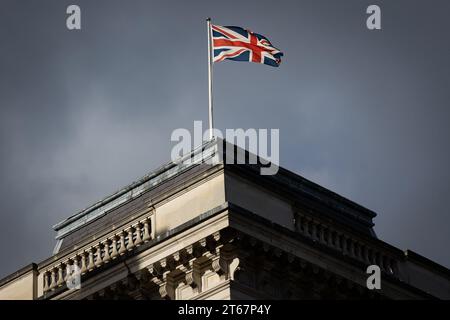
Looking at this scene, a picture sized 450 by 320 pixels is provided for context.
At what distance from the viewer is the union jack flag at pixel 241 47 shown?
56.4m

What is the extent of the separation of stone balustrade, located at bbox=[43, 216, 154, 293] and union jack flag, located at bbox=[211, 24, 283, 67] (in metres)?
7.37

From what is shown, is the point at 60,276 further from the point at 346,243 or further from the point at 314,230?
the point at 346,243

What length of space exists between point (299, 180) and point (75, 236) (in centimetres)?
756

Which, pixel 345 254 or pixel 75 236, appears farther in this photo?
pixel 75 236

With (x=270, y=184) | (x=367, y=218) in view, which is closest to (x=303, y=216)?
(x=270, y=184)

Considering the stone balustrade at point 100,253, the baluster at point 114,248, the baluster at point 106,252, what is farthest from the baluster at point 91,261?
the baluster at point 114,248

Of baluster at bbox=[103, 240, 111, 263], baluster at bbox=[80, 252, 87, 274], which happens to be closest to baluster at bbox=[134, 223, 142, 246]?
baluster at bbox=[103, 240, 111, 263]

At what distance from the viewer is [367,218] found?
56.5m

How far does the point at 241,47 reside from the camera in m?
56.7

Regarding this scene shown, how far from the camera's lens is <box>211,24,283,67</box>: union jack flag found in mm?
56406

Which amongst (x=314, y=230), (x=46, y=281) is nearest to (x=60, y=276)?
(x=46, y=281)

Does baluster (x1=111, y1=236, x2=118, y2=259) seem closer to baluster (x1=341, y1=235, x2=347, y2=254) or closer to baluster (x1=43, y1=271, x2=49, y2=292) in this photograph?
baluster (x1=43, y1=271, x2=49, y2=292)

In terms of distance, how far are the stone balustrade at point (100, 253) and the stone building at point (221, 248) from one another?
0.03 metres
